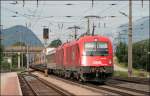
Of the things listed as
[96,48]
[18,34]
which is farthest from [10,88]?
[18,34]

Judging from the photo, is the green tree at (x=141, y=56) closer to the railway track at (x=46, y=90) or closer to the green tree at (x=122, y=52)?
the green tree at (x=122, y=52)

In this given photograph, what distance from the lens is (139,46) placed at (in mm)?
115250

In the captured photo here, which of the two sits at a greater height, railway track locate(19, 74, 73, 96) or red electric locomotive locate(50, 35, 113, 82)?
red electric locomotive locate(50, 35, 113, 82)

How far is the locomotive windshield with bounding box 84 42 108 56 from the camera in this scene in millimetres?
33062

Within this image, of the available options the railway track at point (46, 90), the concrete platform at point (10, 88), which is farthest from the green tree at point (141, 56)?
the railway track at point (46, 90)

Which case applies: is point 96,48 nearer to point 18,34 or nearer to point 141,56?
point 18,34

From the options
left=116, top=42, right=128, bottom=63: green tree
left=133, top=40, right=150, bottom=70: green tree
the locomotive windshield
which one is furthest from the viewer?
left=116, top=42, right=128, bottom=63: green tree

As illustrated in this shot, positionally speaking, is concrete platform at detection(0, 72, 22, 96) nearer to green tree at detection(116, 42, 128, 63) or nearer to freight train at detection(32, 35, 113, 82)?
freight train at detection(32, 35, 113, 82)

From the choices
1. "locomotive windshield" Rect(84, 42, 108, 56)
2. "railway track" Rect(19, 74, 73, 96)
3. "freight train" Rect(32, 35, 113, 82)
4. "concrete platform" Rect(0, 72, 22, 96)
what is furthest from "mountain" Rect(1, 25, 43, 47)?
"locomotive windshield" Rect(84, 42, 108, 56)

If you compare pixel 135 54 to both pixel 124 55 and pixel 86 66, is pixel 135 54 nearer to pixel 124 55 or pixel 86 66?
pixel 124 55

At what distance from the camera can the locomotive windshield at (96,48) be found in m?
33.1

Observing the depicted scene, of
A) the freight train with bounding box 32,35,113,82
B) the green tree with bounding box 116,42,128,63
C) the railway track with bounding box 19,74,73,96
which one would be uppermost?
the green tree with bounding box 116,42,128,63

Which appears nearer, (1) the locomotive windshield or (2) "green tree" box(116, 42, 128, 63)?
(1) the locomotive windshield

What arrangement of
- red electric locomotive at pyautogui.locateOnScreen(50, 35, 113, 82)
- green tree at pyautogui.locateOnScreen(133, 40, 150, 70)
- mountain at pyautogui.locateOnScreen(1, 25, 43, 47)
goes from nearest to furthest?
red electric locomotive at pyautogui.locateOnScreen(50, 35, 113, 82)
mountain at pyautogui.locateOnScreen(1, 25, 43, 47)
green tree at pyautogui.locateOnScreen(133, 40, 150, 70)
